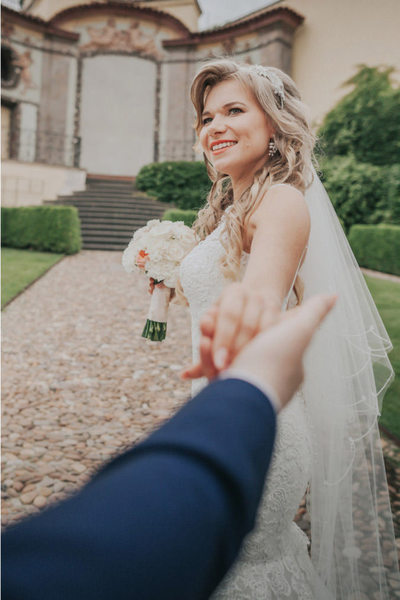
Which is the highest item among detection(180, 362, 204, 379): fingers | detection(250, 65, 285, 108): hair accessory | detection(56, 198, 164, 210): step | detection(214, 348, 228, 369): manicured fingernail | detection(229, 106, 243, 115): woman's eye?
detection(56, 198, 164, 210): step

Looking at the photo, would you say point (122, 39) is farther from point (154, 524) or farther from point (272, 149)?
point (154, 524)

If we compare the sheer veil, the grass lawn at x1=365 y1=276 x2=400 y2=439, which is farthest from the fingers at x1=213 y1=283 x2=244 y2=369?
the grass lawn at x1=365 y1=276 x2=400 y2=439

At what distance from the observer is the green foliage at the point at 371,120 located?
14.7 m

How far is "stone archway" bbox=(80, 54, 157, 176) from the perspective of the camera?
2066 cm

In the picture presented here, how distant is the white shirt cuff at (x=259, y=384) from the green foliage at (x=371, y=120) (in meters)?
15.7

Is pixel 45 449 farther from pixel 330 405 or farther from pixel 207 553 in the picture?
pixel 207 553

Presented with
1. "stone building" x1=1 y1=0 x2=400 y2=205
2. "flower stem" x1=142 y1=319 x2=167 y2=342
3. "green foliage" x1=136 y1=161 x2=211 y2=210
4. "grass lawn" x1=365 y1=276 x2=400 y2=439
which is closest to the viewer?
"flower stem" x1=142 y1=319 x2=167 y2=342

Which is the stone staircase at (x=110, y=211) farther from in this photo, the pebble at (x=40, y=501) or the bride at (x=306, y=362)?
the bride at (x=306, y=362)

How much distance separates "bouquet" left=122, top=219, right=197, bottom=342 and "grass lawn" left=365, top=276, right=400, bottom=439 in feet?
8.81

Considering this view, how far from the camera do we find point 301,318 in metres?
0.69

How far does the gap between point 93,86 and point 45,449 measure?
67.6 ft

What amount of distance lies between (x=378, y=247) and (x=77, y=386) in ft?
30.3

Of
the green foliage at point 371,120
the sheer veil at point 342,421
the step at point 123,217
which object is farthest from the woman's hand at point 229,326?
the green foliage at point 371,120

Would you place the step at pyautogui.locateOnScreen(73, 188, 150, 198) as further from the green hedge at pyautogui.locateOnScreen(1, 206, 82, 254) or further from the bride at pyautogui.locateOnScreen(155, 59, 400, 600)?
the bride at pyautogui.locateOnScreen(155, 59, 400, 600)
